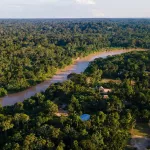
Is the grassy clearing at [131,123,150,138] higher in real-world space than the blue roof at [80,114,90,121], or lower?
lower

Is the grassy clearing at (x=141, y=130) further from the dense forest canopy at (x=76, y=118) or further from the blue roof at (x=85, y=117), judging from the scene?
the blue roof at (x=85, y=117)

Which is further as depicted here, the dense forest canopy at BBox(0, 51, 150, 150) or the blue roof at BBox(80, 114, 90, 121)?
the blue roof at BBox(80, 114, 90, 121)

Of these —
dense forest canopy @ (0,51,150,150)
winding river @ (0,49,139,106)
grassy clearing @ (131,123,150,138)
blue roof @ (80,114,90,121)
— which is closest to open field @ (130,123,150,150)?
grassy clearing @ (131,123,150,138)

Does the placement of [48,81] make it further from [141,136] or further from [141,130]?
[141,136]

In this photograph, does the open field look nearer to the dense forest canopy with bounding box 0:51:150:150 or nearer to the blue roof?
the dense forest canopy with bounding box 0:51:150:150

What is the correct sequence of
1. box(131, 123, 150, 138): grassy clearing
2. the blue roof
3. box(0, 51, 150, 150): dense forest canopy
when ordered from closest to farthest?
box(0, 51, 150, 150): dense forest canopy < box(131, 123, 150, 138): grassy clearing < the blue roof

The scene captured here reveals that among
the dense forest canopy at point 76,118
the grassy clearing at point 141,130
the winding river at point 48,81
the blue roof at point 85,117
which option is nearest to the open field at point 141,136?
the grassy clearing at point 141,130

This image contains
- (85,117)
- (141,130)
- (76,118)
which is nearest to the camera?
(76,118)

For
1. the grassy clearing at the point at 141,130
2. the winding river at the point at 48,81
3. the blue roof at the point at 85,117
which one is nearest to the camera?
the grassy clearing at the point at 141,130

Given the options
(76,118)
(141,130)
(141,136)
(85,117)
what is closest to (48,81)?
(85,117)

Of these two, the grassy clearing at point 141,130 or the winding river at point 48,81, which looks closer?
the grassy clearing at point 141,130
